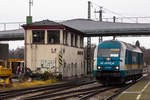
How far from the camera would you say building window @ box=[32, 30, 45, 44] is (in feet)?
115

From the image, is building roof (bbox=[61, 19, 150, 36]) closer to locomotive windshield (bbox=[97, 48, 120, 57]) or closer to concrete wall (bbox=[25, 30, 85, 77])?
concrete wall (bbox=[25, 30, 85, 77])

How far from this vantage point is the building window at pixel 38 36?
115 ft

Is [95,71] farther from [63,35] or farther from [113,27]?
[113,27]

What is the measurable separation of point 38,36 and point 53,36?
5.34 ft

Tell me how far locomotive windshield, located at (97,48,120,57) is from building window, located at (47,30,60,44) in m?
10.6

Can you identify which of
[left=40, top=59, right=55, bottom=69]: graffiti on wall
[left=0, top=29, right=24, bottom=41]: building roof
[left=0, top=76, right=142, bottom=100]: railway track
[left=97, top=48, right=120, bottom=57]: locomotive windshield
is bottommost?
[left=0, top=76, right=142, bottom=100]: railway track

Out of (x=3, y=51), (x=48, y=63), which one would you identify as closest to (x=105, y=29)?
(x=48, y=63)

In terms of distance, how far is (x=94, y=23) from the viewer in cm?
5238

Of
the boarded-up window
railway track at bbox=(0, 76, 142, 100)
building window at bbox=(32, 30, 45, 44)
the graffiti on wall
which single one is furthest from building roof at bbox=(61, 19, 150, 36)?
railway track at bbox=(0, 76, 142, 100)

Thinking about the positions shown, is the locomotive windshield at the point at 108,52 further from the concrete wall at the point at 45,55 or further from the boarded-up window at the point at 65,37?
the boarded-up window at the point at 65,37

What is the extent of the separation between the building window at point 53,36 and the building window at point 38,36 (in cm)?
75

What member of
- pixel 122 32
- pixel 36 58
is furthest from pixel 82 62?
pixel 36 58

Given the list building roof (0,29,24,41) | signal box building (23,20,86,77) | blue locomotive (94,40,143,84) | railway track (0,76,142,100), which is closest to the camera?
railway track (0,76,142,100)

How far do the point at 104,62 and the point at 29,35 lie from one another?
13.1 meters
